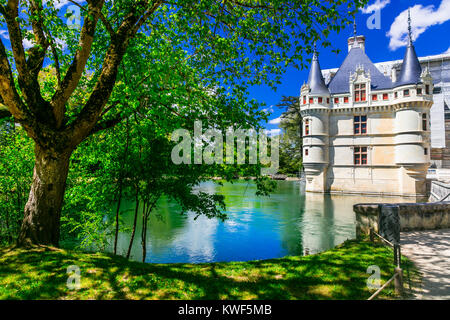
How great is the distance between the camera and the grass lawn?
150 inches

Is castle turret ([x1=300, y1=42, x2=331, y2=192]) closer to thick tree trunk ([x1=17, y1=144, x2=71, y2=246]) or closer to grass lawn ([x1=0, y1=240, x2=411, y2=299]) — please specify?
grass lawn ([x1=0, y1=240, x2=411, y2=299])

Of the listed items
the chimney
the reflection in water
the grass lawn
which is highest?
the chimney

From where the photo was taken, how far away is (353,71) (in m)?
32.2

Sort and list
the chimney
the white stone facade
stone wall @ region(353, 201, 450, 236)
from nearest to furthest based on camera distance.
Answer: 1. stone wall @ region(353, 201, 450, 236)
2. the white stone facade
3. the chimney

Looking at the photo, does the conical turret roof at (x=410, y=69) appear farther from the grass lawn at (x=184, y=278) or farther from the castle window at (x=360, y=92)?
the grass lawn at (x=184, y=278)

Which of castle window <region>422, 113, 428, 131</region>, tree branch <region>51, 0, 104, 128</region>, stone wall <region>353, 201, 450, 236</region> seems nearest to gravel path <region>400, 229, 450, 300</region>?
stone wall <region>353, 201, 450, 236</region>

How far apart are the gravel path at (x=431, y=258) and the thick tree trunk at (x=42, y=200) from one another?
6.43 m

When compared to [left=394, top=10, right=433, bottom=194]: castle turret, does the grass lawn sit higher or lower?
lower

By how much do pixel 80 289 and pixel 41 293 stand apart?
1.57 ft

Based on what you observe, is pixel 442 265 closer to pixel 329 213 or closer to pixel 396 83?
pixel 329 213

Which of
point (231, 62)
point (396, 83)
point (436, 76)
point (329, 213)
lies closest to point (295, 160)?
point (396, 83)

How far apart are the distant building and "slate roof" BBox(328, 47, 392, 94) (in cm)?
10

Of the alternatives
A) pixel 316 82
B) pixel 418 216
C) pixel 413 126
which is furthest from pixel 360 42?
pixel 418 216

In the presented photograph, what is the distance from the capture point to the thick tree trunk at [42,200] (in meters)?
5.09
